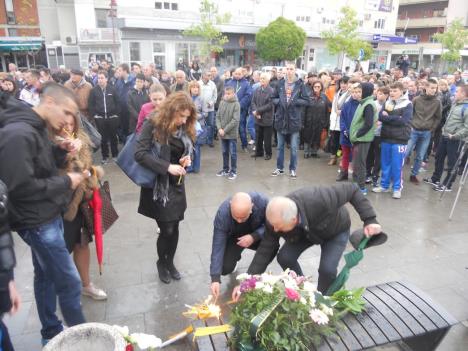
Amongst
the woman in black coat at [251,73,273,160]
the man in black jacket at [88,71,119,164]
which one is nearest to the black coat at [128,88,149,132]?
the man in black jacket at [88,71,119,164]

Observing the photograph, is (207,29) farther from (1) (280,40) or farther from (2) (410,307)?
(2) (410,307)

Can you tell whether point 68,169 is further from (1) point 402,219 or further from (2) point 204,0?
(2) point 204,0

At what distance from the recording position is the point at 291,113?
24.1 ft

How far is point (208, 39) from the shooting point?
30.0 metres

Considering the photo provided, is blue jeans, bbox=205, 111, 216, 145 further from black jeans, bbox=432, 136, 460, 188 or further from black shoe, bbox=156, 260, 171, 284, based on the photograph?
black shoe, bbox=156, 260, 171, 284

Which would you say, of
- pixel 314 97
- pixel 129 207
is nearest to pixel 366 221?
pixel 129 207

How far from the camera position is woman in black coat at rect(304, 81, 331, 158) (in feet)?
28.1

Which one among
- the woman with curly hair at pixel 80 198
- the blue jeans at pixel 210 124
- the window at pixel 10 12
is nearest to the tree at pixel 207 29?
the window at pixel 10 12

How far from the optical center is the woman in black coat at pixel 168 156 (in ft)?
11.5

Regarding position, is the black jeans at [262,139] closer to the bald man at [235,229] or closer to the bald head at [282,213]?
the bald man at [235,229]

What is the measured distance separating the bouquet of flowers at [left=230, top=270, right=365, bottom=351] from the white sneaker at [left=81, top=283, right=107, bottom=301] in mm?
1846

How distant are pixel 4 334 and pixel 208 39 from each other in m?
30.1

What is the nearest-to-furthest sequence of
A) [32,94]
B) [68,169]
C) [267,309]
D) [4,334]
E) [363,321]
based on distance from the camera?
[267,309], [4,334], [363,321], [68,169], [32,94]

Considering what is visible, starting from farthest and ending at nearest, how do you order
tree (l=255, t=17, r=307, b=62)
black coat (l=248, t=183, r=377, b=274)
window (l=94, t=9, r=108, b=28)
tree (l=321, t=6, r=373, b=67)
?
1. tree (l=321, t=6, r=373, b=67)
2. tree (l=255, t=17, r=307, b=62)
3. window (l=94, t=9, r=108, b=28)
4. black coat (l=248, t=183, r=377, b=274)
